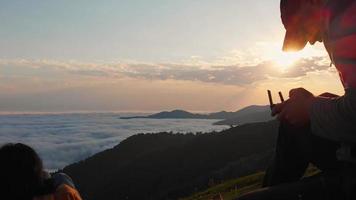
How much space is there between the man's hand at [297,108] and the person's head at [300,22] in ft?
1.18

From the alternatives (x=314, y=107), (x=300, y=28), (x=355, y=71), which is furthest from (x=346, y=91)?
(x=300, y=28)

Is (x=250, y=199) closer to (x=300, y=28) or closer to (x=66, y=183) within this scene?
(x=300, y=28)

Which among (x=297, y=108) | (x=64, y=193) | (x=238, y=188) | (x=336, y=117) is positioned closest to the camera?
(x=336, y=117)

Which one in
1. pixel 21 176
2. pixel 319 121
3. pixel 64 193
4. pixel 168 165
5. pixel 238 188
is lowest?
pixel 168 165

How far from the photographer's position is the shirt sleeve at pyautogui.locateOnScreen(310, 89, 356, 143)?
340 cm

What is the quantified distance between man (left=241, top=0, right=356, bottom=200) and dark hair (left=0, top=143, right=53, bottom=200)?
2106 millimetres

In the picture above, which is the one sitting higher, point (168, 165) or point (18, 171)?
point (18, 171)

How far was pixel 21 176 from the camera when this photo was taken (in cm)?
507

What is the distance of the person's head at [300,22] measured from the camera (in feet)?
13.1

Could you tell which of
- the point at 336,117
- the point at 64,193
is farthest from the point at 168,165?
the point at 336,117

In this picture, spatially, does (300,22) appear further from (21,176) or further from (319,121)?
(21,176)

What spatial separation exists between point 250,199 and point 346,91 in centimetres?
95

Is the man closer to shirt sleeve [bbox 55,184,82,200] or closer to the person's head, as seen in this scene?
the person's head

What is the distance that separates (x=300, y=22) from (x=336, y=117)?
0.91 metres
